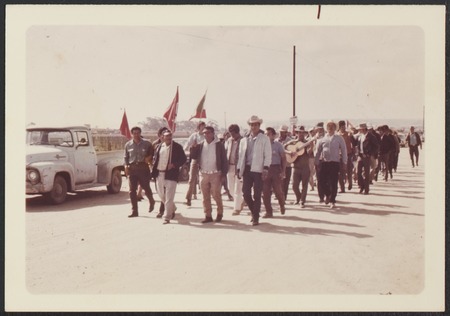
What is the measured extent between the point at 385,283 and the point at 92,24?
4.25m

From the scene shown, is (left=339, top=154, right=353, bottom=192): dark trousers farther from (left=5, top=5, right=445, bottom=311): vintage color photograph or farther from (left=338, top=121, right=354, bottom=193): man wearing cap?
(left=5, top=5, right=445, bottom=311): vintage color photograph

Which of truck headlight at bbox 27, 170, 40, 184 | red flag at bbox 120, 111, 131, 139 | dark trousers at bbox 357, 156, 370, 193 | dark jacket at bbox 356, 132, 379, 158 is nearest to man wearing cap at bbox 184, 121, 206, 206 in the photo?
red flag at bbox 120, 111, 131, 139

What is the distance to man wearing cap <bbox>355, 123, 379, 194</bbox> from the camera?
27.9 ft

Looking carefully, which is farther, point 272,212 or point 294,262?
point 272,212

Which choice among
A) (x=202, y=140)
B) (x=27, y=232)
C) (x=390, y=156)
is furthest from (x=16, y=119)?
(x=390, y=156)

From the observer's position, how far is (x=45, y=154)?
803 cm

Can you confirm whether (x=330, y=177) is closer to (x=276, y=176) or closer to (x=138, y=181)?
(x=276, y=176)

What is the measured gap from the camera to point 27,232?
6.07m

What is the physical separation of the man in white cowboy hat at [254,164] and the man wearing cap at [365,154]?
1.58 m

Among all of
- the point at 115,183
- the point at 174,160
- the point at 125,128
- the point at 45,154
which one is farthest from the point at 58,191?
the point at 125,128

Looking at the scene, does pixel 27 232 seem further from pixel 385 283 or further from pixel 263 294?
pixel 385 283

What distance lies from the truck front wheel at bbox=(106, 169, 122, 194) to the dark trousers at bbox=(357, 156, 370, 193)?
3.83 metres

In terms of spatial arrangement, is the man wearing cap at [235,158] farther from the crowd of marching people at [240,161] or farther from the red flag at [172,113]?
the red flag at [172,113]

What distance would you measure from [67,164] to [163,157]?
6.82 feet
